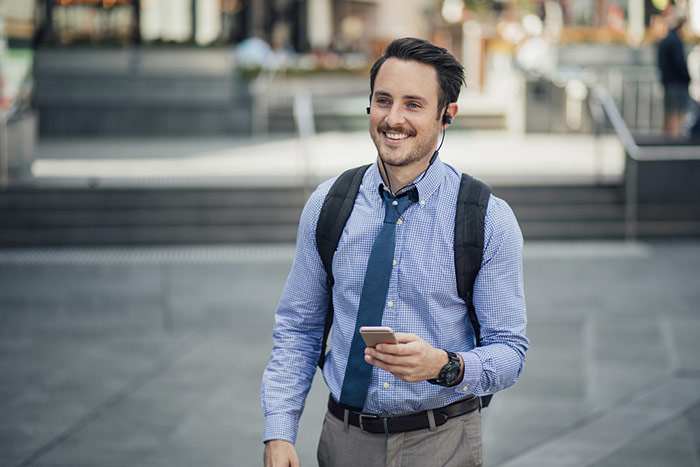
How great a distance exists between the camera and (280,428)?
2.63 metres

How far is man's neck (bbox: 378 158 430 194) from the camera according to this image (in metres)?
2.63

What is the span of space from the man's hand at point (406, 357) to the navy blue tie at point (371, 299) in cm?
27

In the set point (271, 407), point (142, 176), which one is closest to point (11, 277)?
point (142, 176)

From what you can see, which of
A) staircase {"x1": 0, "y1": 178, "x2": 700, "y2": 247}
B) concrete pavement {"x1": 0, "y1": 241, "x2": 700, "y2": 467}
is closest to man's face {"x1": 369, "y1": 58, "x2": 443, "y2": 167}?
concrete pavement {"x1": 0, "y1": 241, "x2": 700, "y2": 467}

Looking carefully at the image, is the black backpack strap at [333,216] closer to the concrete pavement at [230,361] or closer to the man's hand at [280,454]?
the man's hand at [280,454]

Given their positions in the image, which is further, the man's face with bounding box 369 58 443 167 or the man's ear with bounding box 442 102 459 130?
the man's ear with bounding box 442 102 459 130

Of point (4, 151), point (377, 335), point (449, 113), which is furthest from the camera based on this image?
point (4, 151)

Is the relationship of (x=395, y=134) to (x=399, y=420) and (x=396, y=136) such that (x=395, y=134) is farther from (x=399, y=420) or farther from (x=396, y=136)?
(x=399, y=420)

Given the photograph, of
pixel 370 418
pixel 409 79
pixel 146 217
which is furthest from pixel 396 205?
pixel 146 217

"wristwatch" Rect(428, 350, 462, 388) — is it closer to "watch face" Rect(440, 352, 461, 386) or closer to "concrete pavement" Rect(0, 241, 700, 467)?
"watch face" Rect(440, 352, 461, 386)

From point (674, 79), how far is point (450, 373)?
491 inches

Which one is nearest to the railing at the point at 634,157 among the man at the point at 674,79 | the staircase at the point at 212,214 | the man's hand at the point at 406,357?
the staircase at the point at 212,214

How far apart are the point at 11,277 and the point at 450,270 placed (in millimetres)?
8424

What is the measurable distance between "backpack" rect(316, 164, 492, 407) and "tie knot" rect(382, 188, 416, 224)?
4.3 inches
